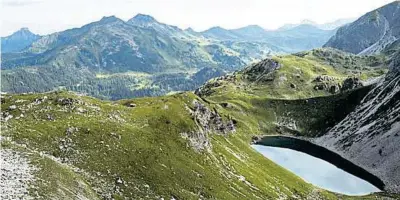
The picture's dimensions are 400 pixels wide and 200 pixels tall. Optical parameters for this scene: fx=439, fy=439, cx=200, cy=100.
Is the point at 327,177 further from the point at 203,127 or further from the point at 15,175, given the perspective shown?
the point at 15,175

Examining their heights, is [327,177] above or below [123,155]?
below

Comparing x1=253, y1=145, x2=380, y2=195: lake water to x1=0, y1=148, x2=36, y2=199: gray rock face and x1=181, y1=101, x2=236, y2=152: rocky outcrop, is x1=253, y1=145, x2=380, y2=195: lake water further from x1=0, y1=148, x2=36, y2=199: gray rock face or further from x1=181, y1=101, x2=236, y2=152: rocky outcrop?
x1=0, y1=148, x2=36, y2=199: gray rock face

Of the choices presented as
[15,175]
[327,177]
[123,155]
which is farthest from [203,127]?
[15,175]

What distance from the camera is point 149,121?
11000 centimetres

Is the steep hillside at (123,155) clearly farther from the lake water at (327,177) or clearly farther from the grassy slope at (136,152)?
the lake water at (327,177)

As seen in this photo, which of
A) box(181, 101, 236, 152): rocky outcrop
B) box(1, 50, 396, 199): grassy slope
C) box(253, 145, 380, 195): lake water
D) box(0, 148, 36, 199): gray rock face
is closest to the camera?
box(0, 148, 36, 199): gray rock face

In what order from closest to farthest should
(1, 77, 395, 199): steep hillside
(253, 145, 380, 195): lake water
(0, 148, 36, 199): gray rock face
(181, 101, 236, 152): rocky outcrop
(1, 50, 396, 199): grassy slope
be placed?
(0, 148, 36, 199): gray rock face
(1, 77, 395, 199): steep hillside
(1, 50, 396, 199): grassy slope
(181, 101, 236, 152): rocky outcrop
(253, 145, 380, 195): lake water

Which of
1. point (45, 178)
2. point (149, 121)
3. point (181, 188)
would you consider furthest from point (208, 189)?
point (45, 178)

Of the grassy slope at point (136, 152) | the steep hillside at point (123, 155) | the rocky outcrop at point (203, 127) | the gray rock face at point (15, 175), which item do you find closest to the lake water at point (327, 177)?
the steep hillside at point (123, 155)

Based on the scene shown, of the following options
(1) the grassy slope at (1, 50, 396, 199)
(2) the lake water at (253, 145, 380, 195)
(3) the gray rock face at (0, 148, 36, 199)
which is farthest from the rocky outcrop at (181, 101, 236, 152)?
(3) the gray rock face at (0, 148, 36, 199)

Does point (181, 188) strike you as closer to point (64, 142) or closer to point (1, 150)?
point (64, 142)

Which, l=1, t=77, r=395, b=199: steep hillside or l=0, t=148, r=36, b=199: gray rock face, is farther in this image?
l=1, t=77, r=395, b=199: steep hillside

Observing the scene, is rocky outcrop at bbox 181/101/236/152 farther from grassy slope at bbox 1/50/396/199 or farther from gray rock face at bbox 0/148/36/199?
gray rock face at bbox 0/148/36/199

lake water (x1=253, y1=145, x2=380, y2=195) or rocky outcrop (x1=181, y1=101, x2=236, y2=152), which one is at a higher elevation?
rocky outcrop (x1=181, y1=101, x2=236, y2=152)
